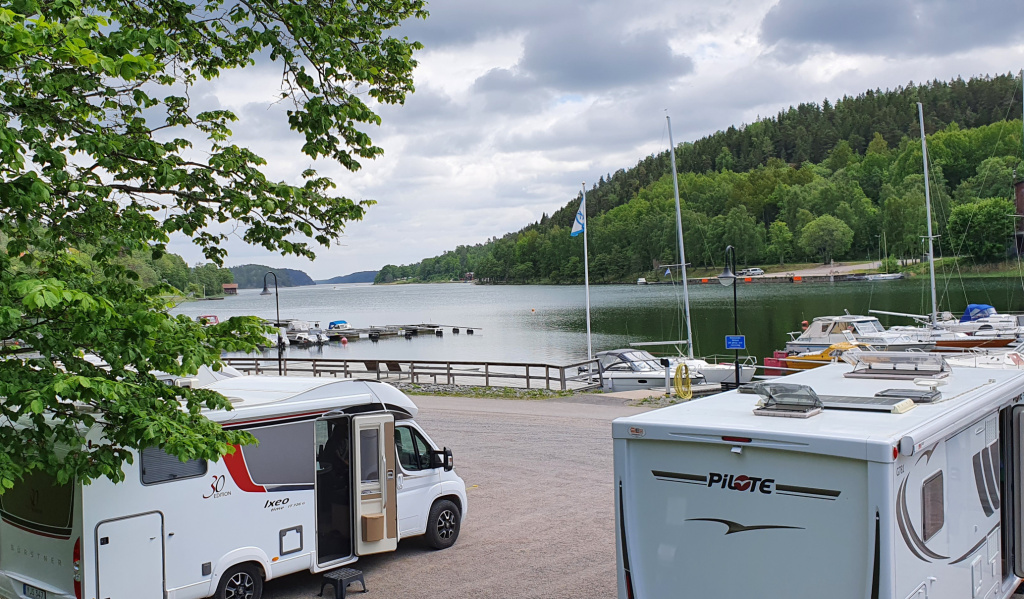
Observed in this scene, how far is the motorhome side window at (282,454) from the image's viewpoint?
863cm

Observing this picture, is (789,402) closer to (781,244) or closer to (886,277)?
(886,277)

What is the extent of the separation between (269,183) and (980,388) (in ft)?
21.2

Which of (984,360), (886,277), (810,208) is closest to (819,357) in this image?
(984,360)

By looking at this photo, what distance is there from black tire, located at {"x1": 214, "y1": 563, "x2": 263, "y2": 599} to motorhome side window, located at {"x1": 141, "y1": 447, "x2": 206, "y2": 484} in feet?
3.80

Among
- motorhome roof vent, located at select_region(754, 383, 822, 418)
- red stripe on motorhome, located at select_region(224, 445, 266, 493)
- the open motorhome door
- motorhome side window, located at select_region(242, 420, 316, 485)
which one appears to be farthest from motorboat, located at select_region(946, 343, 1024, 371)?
red stripe on motorhome, located at select_region(224, 445, 266, 493)

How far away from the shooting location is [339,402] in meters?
9.42

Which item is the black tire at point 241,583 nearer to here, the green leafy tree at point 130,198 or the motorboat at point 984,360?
the green leafy tree at point 130,198

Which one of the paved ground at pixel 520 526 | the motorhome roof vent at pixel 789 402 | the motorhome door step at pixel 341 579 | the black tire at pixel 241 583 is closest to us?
the motorhome roof vent at pixel 789 402

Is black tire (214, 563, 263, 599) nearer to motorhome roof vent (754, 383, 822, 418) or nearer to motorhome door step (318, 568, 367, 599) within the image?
A: motorhome door step (318, 568, 367, 599)

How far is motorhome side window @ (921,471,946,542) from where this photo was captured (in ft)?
17.9

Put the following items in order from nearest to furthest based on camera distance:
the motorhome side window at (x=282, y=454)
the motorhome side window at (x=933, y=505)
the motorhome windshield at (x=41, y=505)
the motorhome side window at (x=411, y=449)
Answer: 1. the motorhome side window at (x=933, y=505)
2. the motorhome windshield at (x=41, y=505)
3. the motorhome side window at (x=282, y=454)
4. the motorhome side window at (x=411, y=449)

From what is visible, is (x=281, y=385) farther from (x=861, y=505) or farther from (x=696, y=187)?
(x=696, y=187)

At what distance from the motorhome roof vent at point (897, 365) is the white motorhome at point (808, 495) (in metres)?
0.73

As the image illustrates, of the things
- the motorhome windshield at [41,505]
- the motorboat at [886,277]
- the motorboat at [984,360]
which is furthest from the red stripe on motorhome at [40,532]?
the motorboat at [886,277]
